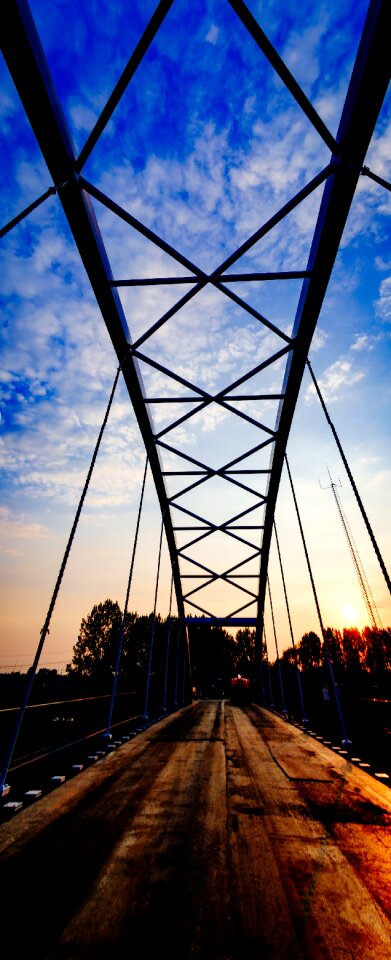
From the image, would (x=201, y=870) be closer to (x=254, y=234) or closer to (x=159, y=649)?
(x=254, y=234)

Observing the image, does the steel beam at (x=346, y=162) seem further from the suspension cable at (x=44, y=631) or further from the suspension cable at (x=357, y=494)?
the suspension cable at (x=44, y=631)

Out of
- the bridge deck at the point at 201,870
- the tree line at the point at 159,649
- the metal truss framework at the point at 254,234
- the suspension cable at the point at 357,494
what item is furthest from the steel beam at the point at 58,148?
the tree line at the point at 159,649

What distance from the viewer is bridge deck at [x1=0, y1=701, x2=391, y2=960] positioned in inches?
80.7

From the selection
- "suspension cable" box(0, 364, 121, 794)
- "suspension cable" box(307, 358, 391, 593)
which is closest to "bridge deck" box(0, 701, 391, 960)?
"suspension cable" box(0, 364, 121, 794)

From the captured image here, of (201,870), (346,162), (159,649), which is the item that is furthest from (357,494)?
(159,649)

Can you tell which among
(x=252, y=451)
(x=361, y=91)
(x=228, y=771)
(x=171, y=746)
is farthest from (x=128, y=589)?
(x=361, y=91)

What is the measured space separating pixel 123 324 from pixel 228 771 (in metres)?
9.12

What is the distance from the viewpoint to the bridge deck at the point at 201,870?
6.73 ft

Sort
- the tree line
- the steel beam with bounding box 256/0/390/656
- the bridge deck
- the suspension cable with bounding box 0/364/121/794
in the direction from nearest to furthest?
the bridge deck < the suspension cable with bounding box 0/364/121/794 < the steel beam with bounding box 256/0/390/656 < the tree line

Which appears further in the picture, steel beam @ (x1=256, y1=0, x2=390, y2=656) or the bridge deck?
steel beam @ (x1=256, y1=0, x2=390, y2=656)

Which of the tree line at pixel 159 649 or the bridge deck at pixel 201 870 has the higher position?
the tree line at pixel 159 649

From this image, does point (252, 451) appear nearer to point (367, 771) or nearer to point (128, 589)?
point (128, 589)

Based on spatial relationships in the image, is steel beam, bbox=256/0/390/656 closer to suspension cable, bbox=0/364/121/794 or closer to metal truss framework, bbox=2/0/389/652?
metal truss framework, bbox=2/0/389/652

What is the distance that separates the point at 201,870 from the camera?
9.04 ft
